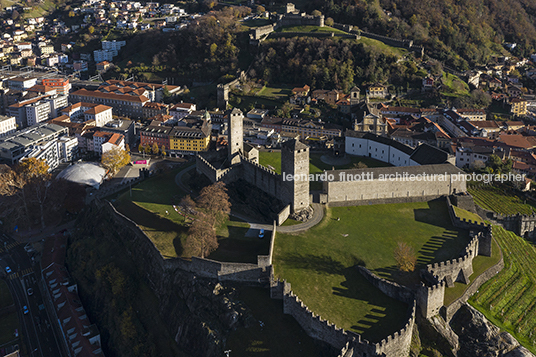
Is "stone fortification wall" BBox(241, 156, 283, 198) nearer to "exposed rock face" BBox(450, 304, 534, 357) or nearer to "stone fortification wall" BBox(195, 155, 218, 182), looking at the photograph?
"stone fortification wall" BBox(195, 155, 218, 182)

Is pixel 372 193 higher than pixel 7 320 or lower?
higher

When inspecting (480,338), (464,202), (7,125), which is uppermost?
(464,202)

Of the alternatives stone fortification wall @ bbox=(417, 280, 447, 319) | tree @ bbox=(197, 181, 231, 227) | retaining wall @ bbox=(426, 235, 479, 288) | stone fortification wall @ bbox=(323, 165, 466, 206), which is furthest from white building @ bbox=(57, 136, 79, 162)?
stone fortification wall @ bbox=(417, 280, 447, 319)

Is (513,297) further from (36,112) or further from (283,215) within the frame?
(36,112)

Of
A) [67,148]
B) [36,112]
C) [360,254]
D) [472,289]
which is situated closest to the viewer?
[472,289]

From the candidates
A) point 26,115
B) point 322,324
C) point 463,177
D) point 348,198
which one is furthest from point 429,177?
point 26,115

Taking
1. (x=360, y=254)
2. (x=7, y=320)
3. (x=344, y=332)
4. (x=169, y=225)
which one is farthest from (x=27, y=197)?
(x=344, y=332)

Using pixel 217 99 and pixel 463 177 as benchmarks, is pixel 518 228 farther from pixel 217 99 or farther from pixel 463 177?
pixel 217 99
